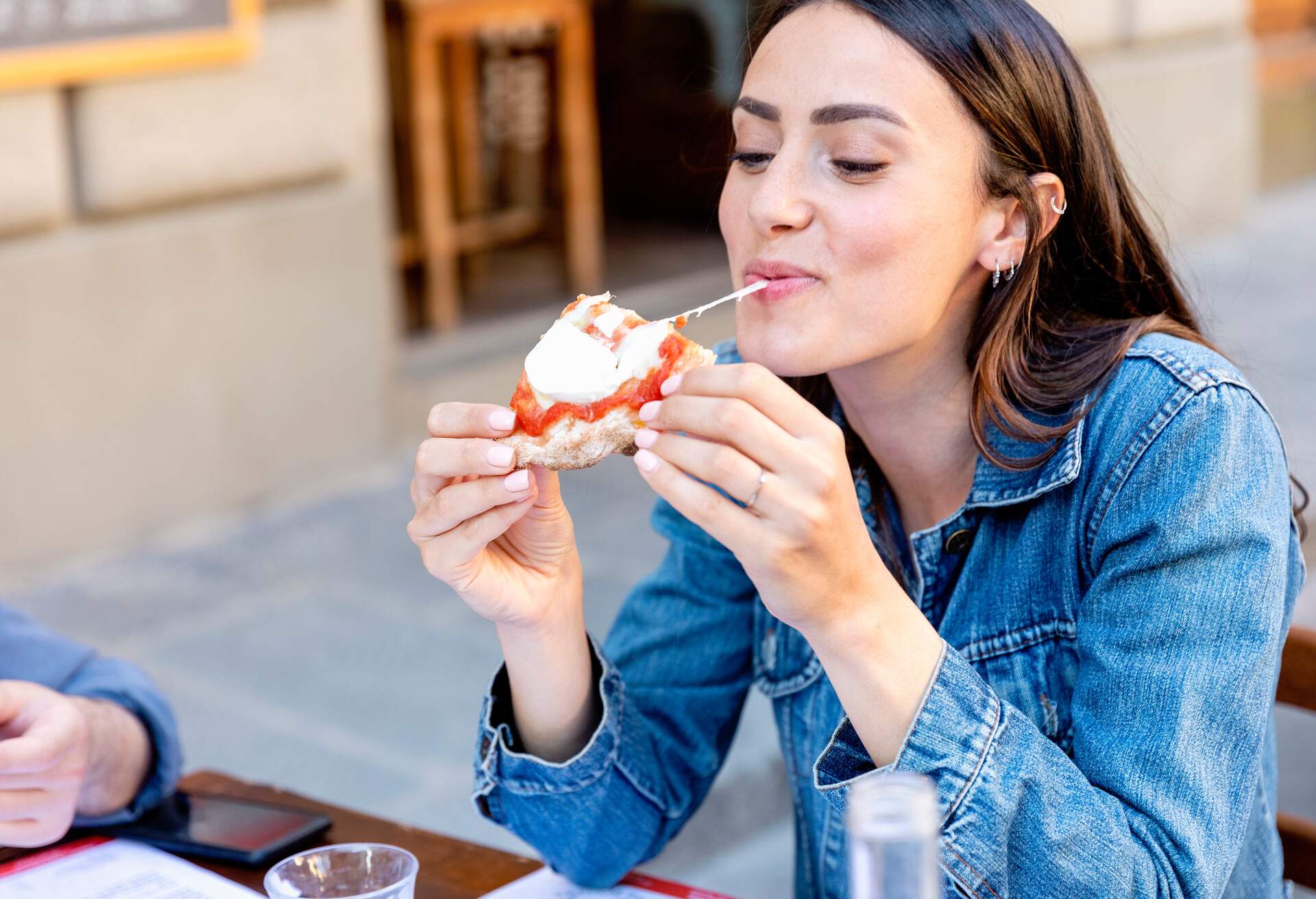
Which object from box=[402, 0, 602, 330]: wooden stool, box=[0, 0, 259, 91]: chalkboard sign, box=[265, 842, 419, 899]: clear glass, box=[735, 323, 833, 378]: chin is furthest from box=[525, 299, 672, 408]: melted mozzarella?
box=[402, 0, 602, 330]: wooden stool

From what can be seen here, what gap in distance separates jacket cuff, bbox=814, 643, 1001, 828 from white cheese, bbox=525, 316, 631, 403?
0.45m

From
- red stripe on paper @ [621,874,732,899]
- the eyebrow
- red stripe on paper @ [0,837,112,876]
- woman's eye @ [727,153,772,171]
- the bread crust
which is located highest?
the eyebrow

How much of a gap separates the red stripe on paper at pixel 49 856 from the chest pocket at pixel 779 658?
81 cm

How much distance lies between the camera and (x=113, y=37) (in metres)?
4.48

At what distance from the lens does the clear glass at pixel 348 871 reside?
1.41 m

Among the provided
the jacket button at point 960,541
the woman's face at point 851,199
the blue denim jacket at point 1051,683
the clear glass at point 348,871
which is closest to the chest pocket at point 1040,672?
the blue denim jacket at point 1051,683

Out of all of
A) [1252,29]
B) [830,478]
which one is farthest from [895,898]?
[1252,29]

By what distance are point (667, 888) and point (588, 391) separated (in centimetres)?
54

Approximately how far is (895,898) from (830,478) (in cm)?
56

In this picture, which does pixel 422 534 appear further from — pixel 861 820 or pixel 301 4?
pixel 301 4

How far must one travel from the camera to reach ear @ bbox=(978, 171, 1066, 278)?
5.88ft

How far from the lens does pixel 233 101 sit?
4.88 metres

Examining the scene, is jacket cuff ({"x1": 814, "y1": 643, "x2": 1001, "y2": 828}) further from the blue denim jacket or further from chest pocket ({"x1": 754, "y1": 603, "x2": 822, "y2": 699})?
chest pocket ({"x1": 754, "y1": 603, "x2": 822, "y2": 699})

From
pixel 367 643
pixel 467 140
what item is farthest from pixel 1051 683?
pixel 467 140
